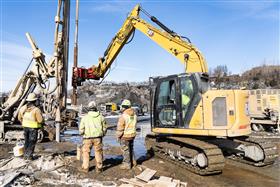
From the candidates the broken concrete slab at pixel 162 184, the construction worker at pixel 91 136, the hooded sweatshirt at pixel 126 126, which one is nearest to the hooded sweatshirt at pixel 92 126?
the construction worker at pixel 91 136

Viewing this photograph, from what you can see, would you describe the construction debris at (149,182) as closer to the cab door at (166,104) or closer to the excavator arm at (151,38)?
the cab door at (166,104)

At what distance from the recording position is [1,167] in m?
7.85

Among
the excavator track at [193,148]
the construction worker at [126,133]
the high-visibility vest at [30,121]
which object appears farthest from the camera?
the high-visibility vest at [30,121]

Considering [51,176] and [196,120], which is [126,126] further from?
[51,176]

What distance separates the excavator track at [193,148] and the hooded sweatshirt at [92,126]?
7.62 feet

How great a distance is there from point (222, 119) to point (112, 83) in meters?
46.1

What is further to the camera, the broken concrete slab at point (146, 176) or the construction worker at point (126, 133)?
the construction worker at point (126, 133)

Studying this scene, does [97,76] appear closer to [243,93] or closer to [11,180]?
[243,93]

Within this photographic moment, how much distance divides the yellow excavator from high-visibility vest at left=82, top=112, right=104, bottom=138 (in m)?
2.32

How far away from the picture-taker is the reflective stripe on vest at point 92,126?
763 cm

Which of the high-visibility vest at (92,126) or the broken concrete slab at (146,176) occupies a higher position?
the high-visibility vest at (92,126)

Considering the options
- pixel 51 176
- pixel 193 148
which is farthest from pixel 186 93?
pixel 51 176

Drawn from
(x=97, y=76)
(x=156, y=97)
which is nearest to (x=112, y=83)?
(x=97, y=76)

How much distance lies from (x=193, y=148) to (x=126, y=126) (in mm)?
1865
